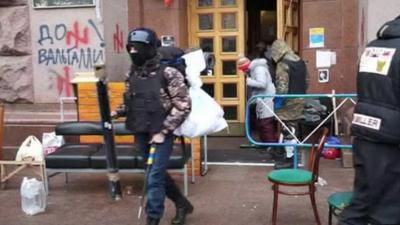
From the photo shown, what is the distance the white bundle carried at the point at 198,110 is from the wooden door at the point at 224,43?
3.75 metres

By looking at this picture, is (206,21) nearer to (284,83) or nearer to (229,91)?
(229,91)

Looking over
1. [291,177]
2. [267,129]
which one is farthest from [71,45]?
[291,177]

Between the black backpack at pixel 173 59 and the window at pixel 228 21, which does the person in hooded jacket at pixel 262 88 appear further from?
the black backpack at pixel 173 59

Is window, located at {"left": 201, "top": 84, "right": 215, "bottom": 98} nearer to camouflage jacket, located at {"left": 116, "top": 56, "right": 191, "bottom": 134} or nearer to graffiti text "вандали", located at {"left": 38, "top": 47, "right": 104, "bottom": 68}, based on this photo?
graffiti text "вандали", located at {"left": 38, "top": 47, "right": 104, "bottom": 68}

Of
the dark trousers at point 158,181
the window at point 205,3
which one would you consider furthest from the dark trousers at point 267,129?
the dark trousers at point 158,181

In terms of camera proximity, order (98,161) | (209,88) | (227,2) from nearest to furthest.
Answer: (98,161), (227,2), (209,88)

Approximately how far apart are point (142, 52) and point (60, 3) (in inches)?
154

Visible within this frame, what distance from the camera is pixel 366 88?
3453mm

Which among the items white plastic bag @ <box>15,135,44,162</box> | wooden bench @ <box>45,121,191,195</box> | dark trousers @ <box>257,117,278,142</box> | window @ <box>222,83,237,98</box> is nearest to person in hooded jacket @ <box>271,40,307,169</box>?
dark trousers @ <box>257,117,278,142</box>

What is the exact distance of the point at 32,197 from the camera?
18.8 feet

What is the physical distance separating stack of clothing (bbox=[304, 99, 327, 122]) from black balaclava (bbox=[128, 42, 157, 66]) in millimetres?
2786

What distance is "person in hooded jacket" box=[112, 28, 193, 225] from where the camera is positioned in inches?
189

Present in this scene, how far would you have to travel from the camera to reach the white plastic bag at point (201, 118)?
5.32 metres

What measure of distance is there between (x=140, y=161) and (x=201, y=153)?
1404mm
